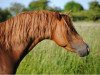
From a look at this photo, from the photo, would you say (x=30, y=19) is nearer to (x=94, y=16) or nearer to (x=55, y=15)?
(x=55, y=15)

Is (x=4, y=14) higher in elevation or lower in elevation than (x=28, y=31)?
lower

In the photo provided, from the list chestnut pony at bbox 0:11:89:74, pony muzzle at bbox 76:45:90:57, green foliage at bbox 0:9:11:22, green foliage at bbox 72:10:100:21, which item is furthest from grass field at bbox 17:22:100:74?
green foliage at bbox 72:10:100:21

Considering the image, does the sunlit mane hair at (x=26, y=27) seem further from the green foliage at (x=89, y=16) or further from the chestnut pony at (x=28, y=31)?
the green foliage at (x=89, y=16)

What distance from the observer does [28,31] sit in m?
4.29

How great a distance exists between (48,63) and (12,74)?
431 cm

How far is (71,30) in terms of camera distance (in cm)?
438

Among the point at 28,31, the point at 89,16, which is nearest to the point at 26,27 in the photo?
the point at 28,31

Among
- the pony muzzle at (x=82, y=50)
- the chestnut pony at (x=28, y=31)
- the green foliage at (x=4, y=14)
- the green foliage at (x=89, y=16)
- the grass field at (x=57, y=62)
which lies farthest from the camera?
the green foliage at (x=89, y=16)

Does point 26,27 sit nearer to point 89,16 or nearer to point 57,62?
point 57,62

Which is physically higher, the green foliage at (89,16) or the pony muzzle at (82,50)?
the pony muzzle at (82,50)

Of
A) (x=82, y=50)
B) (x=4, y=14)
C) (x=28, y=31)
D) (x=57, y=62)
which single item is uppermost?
(x=28, y=31)

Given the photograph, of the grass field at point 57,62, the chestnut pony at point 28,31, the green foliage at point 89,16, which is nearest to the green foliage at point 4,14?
the green foliage at point 89,16

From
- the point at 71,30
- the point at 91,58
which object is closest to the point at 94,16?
the point at 91,58

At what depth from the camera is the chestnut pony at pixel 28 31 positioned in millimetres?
4239
